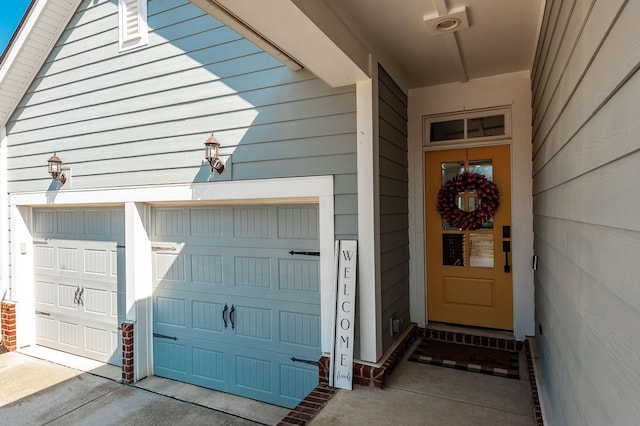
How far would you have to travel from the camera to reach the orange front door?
367 centimetres

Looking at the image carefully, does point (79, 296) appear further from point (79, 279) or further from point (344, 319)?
point (344, 319)

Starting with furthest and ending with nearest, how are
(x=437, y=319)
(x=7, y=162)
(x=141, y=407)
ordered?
(x=7, y=162), (x=437, y=319), (x=141, y=407)

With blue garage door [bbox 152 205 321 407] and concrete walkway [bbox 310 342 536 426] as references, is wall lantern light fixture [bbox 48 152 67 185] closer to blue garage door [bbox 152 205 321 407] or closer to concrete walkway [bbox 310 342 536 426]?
blue garage door [bbox 152 205 321 407]

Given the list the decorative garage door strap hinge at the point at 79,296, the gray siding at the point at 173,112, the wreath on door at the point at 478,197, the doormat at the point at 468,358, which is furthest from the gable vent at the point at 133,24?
the doormat at the point at 468,358

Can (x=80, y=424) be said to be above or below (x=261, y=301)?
below

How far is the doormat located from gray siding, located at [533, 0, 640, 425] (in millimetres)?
1132

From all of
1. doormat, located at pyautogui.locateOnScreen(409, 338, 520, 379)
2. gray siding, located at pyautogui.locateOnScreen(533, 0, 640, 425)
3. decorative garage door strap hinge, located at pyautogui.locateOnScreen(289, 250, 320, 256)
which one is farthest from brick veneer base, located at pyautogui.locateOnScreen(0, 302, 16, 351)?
gray siding, located at pyautogui.locateOnScreen(533, 0, 640, 425)

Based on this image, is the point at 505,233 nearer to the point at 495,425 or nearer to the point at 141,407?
the point at 495,425

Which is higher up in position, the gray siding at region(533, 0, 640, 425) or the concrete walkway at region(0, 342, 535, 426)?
the gray siding at region(533, 0, 640, 425)

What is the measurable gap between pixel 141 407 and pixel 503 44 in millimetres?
4557

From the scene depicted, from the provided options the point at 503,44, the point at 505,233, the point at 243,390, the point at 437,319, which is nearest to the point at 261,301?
the point at 243,390

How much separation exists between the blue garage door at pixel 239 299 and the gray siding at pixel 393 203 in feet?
2.16

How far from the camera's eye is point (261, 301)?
3781 mm

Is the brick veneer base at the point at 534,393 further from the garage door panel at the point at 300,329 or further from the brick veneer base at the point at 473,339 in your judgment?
the garage door panel at the point at 300,329
